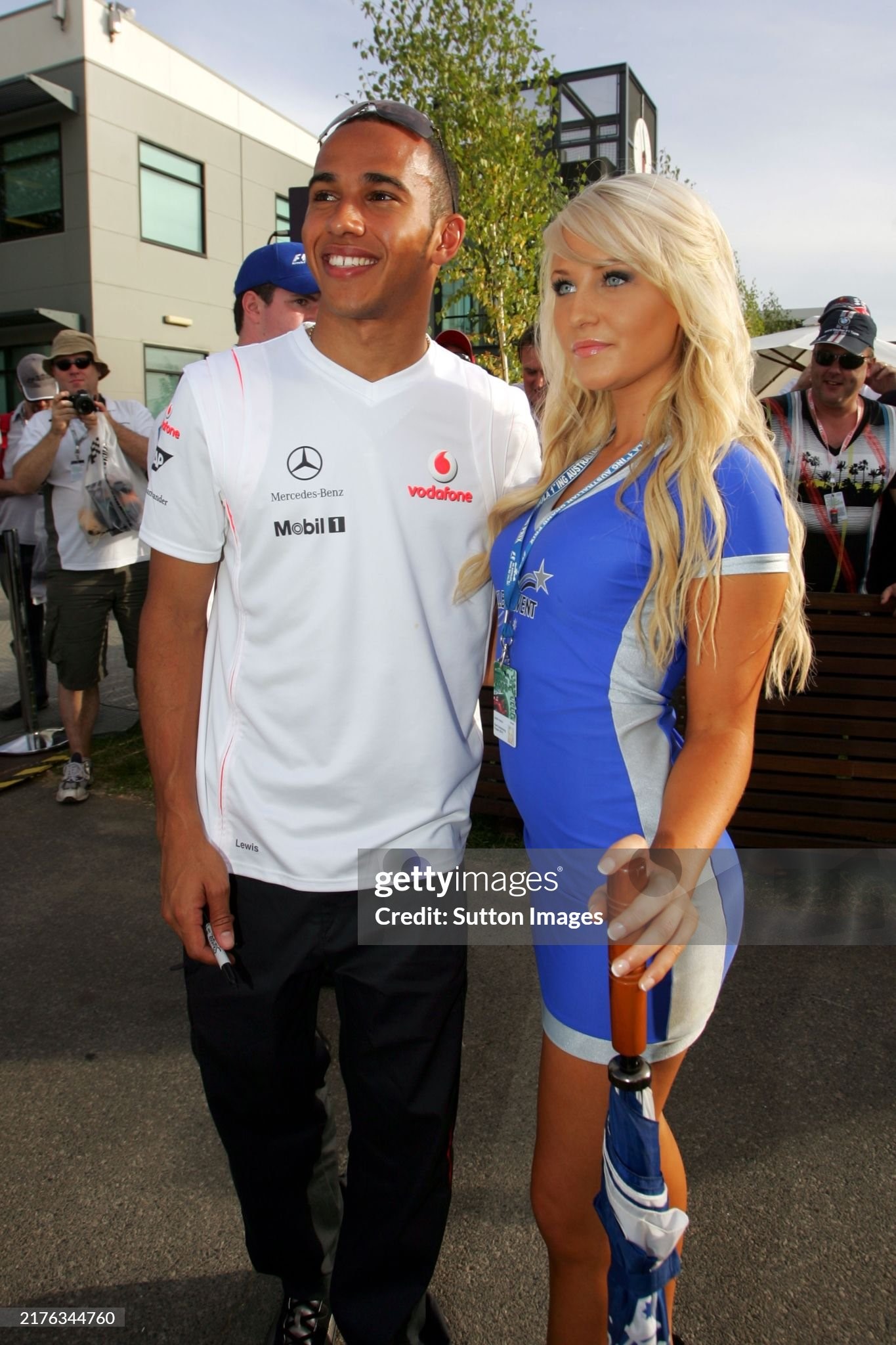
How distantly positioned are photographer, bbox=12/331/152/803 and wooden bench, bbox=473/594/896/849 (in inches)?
131

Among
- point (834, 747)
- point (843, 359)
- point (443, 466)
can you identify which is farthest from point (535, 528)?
point (843, 359)

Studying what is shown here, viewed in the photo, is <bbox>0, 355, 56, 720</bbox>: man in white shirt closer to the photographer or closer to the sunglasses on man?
the photographer

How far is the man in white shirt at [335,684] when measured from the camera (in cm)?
177

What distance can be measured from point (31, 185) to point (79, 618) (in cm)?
1557

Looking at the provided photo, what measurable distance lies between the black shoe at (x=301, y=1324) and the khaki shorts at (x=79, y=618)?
3.69m

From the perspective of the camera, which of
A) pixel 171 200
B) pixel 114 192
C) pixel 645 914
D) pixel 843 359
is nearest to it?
pixel 645 914

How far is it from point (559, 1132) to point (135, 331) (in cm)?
1816

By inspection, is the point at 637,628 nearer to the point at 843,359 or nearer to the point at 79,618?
the point at 843,359

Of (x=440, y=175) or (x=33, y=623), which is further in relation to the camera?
(x=33, y=623)

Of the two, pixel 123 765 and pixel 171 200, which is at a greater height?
pixel 171 200

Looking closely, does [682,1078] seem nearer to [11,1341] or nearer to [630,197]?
[11,1341]

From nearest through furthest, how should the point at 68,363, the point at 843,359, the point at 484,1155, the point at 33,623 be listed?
the point at 484,1155 < the point at 843,359 < the point at 68,363 < the point at 33,623

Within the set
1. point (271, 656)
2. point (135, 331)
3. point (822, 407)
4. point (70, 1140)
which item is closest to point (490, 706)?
point (822, 407)

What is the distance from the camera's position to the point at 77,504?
5.20 meters
